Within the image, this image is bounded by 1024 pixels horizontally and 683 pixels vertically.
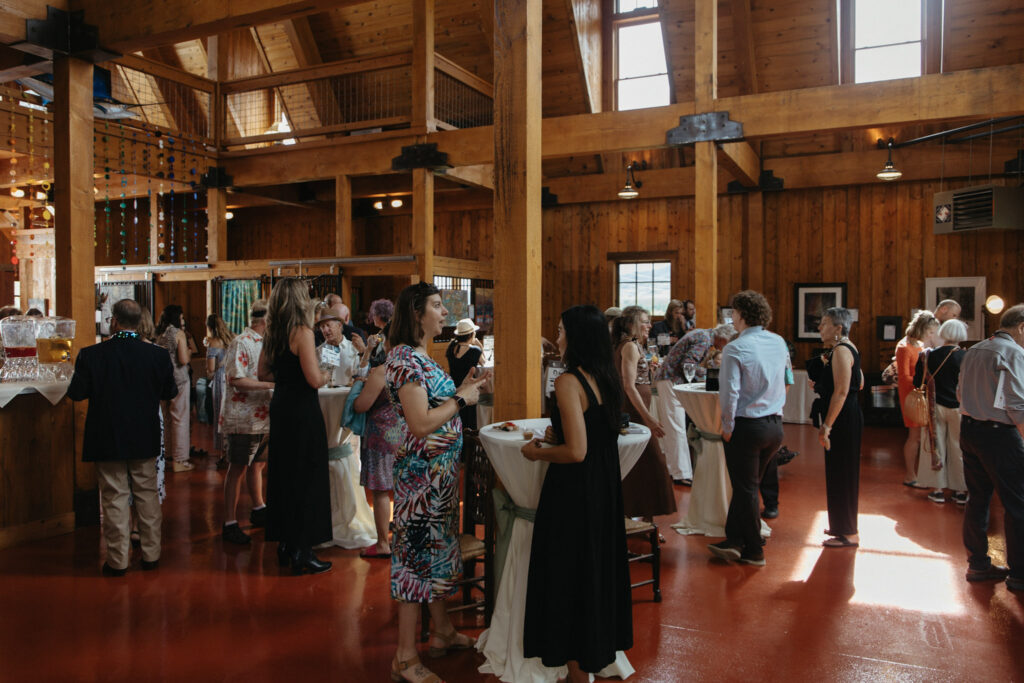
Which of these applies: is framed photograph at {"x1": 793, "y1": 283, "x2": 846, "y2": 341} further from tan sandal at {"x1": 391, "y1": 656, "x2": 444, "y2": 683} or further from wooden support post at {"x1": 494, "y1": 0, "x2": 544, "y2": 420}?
tan sandal at {"x1": 391, "y1": 656, "x2": 444, "y2": 683}

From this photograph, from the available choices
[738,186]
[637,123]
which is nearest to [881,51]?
[738,186]

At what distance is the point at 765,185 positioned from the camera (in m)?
10.8

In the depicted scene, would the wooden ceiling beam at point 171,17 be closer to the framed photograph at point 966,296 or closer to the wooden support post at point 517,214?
the wooden support post at point 517,214

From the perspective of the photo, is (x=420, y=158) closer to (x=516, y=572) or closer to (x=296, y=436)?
(x=296, y=436)

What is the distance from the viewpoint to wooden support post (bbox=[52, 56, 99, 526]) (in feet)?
17.0

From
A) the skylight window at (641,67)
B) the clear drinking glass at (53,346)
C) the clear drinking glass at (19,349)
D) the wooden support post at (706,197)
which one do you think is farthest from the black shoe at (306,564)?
the skylight window at (641,67)

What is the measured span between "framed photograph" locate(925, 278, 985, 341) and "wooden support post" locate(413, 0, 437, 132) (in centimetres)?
693

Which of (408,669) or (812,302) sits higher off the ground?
(812,302)

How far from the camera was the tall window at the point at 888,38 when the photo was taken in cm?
1005

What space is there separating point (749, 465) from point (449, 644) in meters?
2.07

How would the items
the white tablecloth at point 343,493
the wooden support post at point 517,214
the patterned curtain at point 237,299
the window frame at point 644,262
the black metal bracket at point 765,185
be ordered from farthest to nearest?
the window frame at point 644,262
the black metal bracket at point 765,185
the patterned curtain at point 237,299
the white tablecloth at point 343,493
the wooden support post at point 517,214

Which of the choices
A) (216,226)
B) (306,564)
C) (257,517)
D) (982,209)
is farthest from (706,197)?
(216,226)

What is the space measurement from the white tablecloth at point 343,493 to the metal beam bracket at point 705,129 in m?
4.83

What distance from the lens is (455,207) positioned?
40.9 feet
